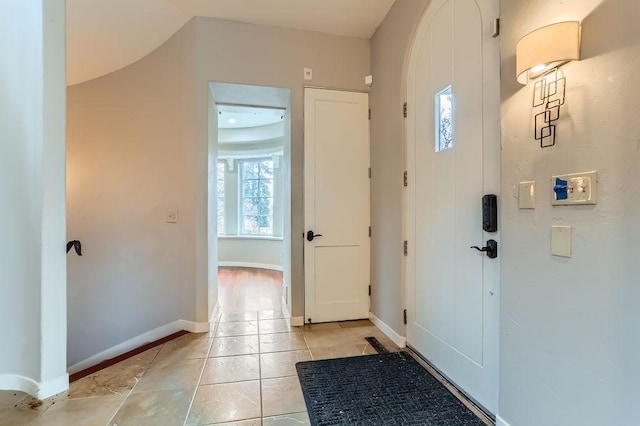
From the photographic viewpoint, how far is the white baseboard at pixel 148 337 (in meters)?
2.91

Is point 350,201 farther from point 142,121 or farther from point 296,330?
point 142,121

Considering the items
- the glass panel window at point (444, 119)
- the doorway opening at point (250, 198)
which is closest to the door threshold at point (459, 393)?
the glass panel window at point (444, 119)

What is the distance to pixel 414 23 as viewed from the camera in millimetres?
2367

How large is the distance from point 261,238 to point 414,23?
5.06m

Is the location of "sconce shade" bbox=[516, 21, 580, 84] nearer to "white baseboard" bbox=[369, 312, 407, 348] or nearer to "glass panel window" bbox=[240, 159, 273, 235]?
"white baseboard" bbox=[369, 312, 407, 348]

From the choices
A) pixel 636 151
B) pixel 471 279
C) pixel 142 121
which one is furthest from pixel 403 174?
pixel 142 121

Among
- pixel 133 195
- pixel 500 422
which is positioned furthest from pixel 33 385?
pixel 500 422

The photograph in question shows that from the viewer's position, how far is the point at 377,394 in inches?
74.6

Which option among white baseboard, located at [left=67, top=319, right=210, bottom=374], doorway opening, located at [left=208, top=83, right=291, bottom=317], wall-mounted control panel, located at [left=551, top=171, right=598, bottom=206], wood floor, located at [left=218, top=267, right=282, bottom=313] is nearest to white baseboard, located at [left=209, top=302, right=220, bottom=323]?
wood floor, located at [left=218, top=267, right=282, bottom=313]

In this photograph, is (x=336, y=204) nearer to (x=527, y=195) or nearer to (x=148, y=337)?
(x=527, y=195)

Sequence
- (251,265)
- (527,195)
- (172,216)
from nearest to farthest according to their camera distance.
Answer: (527,195) < (172,216) < (251,265)

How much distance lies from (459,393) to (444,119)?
5.97ft

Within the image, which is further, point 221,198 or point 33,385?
point 221,198

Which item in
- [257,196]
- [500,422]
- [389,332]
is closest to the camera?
[500,422]
